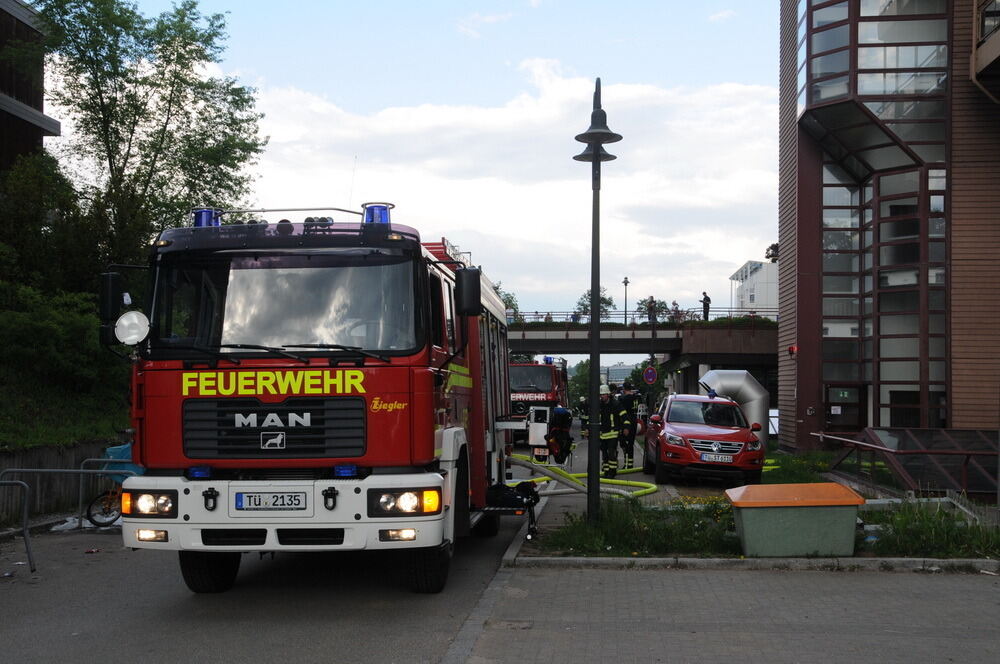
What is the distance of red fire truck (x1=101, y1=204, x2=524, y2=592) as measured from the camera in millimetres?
7152

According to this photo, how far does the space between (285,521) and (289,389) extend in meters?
0.95

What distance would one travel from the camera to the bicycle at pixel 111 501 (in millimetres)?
12648

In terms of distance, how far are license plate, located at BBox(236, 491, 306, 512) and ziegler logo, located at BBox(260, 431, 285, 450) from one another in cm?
33

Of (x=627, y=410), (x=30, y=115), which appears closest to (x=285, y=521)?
(x=627, y=410)

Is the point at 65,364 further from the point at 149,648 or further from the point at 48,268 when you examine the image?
the point at 149,648

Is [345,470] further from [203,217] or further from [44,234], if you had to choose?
[44,234]

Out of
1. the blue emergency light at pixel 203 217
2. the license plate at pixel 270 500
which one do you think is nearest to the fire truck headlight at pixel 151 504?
the license plate at pixel 270 500

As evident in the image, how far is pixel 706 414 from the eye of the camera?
18328mm

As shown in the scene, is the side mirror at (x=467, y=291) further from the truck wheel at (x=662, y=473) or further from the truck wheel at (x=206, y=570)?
the truck wheel at (x=662, y=473)

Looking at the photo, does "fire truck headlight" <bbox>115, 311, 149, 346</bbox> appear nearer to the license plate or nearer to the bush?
the license plate

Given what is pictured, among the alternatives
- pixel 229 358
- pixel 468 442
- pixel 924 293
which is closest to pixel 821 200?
pixel 924 293

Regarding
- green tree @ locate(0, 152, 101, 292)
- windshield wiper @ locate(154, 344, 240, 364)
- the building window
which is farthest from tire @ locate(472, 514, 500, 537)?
the building window

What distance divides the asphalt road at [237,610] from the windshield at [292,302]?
2.04 metres

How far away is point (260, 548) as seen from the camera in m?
7.17
